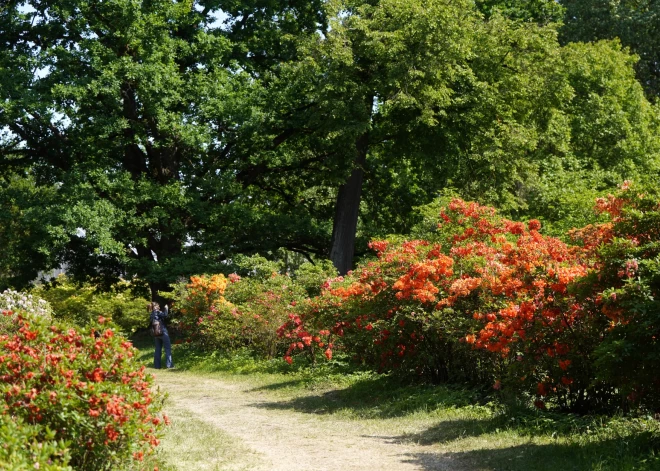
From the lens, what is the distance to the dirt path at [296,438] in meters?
7.64

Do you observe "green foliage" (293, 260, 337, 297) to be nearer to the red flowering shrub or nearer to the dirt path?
the dirt path

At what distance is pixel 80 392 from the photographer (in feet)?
19.4


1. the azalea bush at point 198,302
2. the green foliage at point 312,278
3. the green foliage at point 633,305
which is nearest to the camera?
the green foliage at point 633,305

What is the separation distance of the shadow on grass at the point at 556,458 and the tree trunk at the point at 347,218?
16378mm

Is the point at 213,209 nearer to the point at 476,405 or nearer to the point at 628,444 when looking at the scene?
the point at 476,405

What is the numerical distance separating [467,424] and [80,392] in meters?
4.85

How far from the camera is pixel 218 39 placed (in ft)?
82.9

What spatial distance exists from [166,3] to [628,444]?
20.5 m

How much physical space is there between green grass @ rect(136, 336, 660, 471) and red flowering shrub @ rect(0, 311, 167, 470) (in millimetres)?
2847

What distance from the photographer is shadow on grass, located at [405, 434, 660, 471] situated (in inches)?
266

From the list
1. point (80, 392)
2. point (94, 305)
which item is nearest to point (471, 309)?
point (80, 392)

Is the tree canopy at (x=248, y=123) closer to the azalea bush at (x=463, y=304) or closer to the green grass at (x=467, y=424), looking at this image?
the azalea bush at (x=463, y=304)

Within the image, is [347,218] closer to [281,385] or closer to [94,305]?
[281,385]

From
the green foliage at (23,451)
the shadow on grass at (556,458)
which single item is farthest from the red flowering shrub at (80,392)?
the shadow on grass at (556,458)
